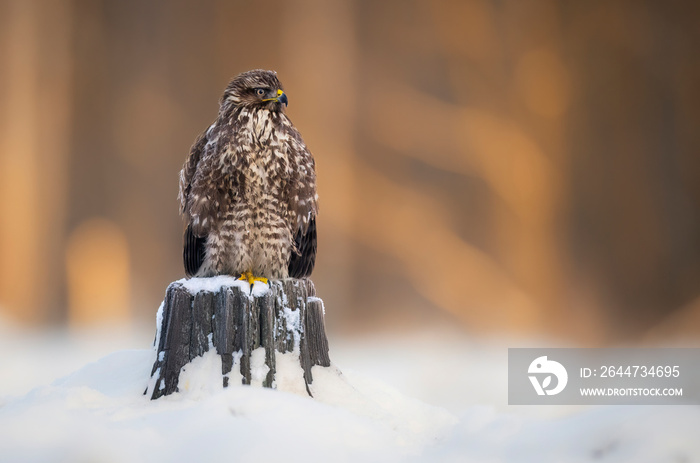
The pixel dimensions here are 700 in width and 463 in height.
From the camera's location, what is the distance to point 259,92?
179 cm

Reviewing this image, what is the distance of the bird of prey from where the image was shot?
5.78 feet

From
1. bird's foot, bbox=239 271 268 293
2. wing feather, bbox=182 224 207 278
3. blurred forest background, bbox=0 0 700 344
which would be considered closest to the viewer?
bird's foot, bbox=239 271 268 293

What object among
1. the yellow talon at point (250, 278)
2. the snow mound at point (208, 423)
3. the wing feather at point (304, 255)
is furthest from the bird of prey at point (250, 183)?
the snow mound at point (208, 423)

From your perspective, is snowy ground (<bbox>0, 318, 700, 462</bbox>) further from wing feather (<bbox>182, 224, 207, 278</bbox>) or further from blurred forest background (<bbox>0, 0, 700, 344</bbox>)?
blurred forest background (<bbox>0, 0, 700, 344</bbox>)

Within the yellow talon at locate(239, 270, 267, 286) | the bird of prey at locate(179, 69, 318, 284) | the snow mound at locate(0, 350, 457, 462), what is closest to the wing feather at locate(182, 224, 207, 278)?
the bird of prey at locate(179, 69, 318, 284)

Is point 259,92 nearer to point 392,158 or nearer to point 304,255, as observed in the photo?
point 304,255

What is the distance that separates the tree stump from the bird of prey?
0.14m

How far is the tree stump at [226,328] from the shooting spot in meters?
1.53

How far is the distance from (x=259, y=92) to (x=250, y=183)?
0.84ft

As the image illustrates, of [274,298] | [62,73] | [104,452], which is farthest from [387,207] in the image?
[104,452]

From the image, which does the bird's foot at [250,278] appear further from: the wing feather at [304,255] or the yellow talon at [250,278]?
the wing feather at [304,255]

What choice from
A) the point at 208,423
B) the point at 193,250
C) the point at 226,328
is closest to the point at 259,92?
the point at 193,250

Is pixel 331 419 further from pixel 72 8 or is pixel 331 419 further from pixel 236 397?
pixel 72 8

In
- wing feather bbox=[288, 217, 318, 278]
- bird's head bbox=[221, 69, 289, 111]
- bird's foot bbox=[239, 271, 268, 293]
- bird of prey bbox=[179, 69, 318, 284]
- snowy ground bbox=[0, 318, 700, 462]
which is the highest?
bird's head bbox=[221, 69, 289, 111]
